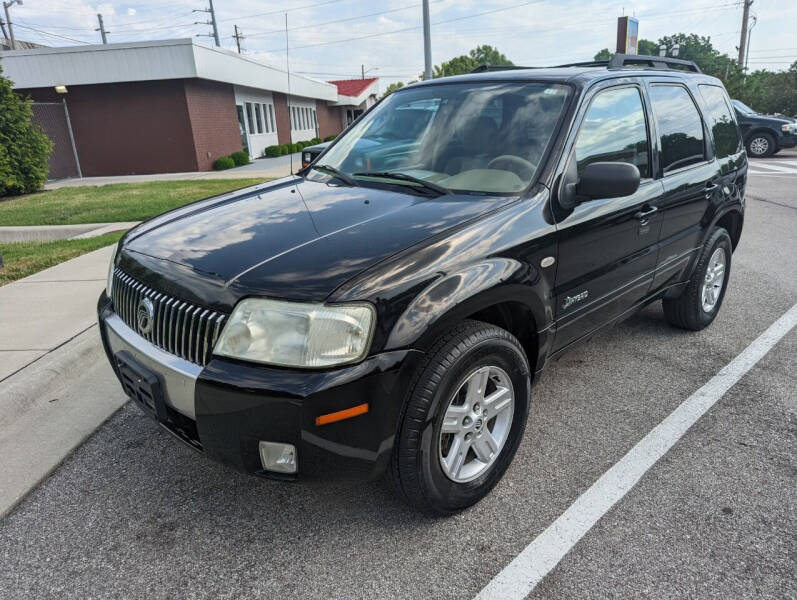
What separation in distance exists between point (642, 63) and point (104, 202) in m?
10.9

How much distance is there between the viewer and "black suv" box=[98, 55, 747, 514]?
2.01 m

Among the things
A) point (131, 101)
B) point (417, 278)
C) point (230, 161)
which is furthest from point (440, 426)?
point (131, 101)

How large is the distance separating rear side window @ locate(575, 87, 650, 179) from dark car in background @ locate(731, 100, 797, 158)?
58.6ft

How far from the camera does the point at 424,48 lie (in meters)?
17.5

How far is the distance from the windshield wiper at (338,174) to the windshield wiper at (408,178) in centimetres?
7

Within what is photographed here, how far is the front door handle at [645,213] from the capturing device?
3275 mm

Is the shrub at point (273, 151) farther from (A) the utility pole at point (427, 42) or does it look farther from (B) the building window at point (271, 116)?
(A) the utility pole at point (427, 42)

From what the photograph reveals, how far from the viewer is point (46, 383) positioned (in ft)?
12.0

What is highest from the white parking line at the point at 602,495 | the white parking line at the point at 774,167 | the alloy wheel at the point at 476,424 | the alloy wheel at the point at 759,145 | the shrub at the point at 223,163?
the alloy wheel at the point at 476,424

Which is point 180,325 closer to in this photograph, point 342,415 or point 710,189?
point 342,415

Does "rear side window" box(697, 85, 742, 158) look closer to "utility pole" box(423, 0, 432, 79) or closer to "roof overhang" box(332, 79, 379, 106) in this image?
"utility pole" box(423, 0, 432, 79)

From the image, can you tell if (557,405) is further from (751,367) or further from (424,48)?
(424,48)

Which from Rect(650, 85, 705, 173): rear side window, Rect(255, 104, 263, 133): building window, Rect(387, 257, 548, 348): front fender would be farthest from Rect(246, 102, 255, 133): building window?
Rect(387, 257, 548, 348): front fender

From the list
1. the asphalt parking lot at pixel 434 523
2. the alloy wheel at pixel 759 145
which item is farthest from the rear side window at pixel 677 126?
the alloy wheel at pixel 759 145
